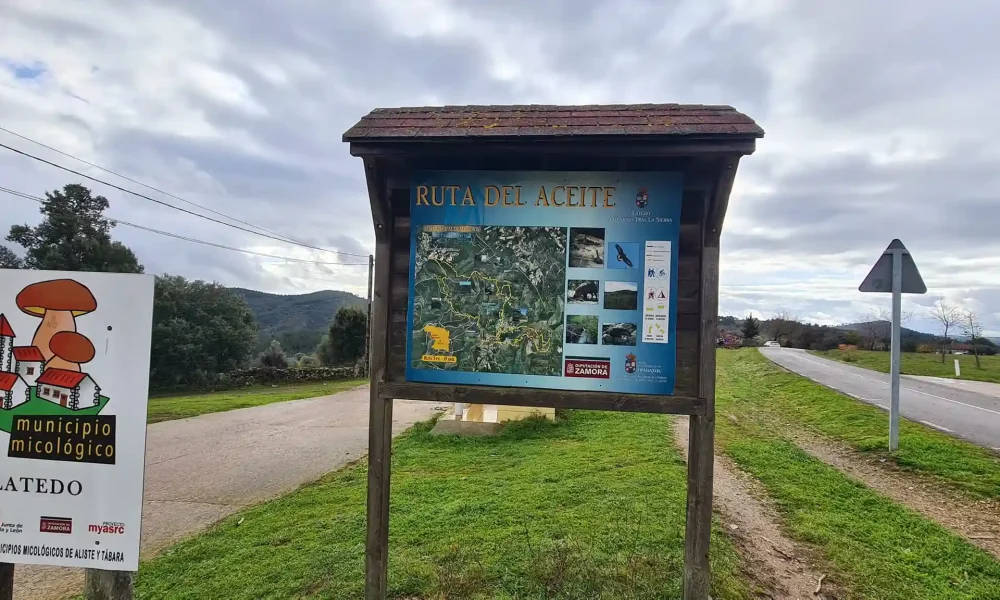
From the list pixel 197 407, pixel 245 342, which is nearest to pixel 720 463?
pixel 197 407

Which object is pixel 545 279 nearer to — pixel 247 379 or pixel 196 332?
pixel 247 379

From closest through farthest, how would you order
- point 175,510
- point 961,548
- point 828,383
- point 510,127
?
point 510,127, point 961,548, point 175,510, point 828,383

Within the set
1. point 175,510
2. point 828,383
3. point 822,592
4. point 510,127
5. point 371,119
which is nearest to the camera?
point 510,127

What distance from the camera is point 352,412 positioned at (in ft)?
46.2

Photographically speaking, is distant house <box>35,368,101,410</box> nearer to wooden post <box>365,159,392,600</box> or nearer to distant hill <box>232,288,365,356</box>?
wooden post <box>365,159,392,600</box>

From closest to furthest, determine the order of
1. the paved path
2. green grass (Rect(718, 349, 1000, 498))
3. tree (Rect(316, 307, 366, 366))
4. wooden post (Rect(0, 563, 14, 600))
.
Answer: wooden post (Rect(0, 563, 14, 600)) → the paved path → green grass (Rect(718, 349, 1000, 498)) → tree (Rect(316, 307, 366, 366))

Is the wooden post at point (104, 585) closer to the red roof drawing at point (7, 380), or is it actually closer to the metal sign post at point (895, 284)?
the red roof drawing at point (7, 380)

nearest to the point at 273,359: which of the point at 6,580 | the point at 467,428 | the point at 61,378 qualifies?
the point at 467,428

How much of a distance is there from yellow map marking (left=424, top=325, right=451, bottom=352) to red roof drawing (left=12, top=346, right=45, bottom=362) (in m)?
2.03

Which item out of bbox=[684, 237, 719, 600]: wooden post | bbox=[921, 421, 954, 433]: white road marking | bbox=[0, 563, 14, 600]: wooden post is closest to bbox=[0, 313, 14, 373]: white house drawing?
bbox=[0, 563, 14, 600]: wooden post

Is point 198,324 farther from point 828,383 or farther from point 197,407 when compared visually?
point 828,383

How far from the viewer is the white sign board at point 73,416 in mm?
2510

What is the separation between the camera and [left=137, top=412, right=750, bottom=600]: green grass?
348 cm

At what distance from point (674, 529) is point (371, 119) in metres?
4.14
